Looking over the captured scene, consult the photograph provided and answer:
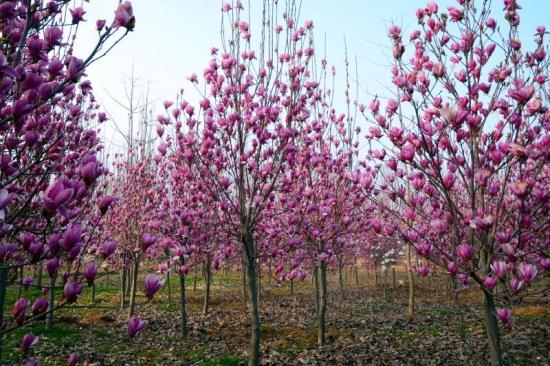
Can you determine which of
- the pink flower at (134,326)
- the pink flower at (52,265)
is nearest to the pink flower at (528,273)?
the pink flower at (134,326)

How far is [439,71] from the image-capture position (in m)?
3.47

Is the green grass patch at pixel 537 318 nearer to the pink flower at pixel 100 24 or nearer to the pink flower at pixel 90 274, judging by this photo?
the pink flower at pixel 90 274

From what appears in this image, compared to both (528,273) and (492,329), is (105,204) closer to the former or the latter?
(528,273)

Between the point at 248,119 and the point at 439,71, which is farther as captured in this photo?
the point at 248,119

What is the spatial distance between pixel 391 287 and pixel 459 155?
16517 mm

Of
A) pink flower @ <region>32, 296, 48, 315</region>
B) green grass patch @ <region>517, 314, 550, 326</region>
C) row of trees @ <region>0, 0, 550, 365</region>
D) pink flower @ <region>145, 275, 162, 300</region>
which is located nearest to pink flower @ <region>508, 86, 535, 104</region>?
row of trees @ <region>0, 0, 550, 365</region>

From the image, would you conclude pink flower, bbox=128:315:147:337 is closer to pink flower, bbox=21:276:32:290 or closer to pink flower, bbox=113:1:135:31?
pink flower, bbox=21:276:32:290

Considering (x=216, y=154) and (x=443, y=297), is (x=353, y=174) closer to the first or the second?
(x=216, y=154)

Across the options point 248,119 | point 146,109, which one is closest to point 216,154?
point 248,119

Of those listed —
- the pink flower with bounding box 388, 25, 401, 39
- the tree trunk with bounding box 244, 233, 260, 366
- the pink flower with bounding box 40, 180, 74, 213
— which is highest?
the pink flower with bounding box 388, 25, 401, 39

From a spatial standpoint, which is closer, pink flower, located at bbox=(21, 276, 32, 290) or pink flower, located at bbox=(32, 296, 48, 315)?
pink flower, located at bbox=(32, 296, 48, 315)

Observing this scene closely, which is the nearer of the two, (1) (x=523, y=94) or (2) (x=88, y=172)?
(2) (x=88, y=172)

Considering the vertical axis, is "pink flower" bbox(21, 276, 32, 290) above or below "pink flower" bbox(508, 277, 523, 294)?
above

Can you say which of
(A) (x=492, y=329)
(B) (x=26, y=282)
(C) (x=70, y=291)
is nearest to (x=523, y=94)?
(A) (x=492, y=329)
